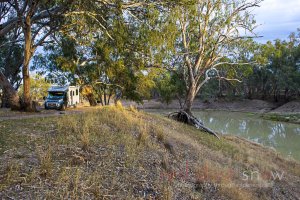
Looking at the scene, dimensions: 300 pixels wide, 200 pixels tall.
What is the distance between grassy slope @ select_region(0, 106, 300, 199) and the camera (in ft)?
16.3

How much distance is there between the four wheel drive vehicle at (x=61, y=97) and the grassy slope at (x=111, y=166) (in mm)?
8639

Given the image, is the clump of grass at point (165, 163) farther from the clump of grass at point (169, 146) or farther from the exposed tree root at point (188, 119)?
the exposed tree root at point (188, 119)

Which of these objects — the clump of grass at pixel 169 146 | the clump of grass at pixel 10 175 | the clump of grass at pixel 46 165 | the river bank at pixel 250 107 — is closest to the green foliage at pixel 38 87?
the river bank at pixel 250 107

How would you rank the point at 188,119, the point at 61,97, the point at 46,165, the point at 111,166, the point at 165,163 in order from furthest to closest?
the point at 61,97 → the point at 188,119 → the point at 165,163 → the point at 111,166 → the point at 46,165

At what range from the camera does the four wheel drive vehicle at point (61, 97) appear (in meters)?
18.2

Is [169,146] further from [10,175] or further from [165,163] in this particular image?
[10,175]

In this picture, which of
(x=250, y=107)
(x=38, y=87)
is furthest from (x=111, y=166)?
(x=250, y=107)

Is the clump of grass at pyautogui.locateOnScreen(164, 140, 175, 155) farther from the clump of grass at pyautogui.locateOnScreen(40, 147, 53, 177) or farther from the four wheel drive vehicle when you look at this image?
the four wheel drive vehicle

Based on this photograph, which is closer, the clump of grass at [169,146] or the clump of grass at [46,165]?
the clump of grass at [46,165]

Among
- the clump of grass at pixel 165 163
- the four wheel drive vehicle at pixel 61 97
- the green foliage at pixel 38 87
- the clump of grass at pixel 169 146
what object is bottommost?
the clump of grass at pixel 165 163

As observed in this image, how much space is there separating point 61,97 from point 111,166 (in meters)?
14.1

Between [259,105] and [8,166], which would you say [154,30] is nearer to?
[8,166]

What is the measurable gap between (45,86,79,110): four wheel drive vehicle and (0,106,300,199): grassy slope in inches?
340

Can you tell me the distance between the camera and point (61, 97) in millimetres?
19344
